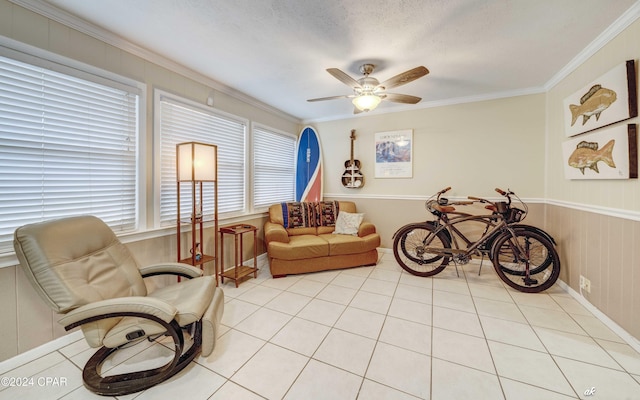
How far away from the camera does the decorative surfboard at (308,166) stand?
4.71 m

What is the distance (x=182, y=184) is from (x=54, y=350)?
1.70 meters

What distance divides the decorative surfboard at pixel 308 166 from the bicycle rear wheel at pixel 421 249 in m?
1.83

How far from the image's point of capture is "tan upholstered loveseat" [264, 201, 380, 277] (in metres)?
3.22

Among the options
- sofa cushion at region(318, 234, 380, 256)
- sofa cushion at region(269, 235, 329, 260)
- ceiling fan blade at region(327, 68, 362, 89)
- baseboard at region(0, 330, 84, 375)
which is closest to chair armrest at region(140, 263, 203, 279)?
baseboard at region(0, 330, 84, 375)

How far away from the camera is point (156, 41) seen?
224 cm

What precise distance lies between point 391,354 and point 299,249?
172 centimetres

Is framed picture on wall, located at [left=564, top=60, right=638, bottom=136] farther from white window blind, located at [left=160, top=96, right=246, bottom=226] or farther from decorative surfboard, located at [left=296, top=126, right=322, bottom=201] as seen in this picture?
white window blind, located at [left=160, top=96, right=246, bottom=226]

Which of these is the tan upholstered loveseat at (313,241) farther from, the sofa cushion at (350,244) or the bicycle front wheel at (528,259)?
the bicycle front wheel at (528,259)

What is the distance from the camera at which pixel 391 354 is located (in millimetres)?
1773

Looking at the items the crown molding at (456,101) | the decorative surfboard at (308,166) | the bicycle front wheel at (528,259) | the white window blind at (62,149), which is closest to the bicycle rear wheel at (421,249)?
the bicycle front wheel at (528,259)

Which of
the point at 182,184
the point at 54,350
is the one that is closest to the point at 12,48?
the point at 182,184

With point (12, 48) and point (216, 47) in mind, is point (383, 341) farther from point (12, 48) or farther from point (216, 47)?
point (12, 48)

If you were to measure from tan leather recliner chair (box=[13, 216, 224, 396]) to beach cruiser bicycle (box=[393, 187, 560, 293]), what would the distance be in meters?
2.66

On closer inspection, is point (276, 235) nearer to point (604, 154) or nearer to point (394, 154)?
point (394, 154)
